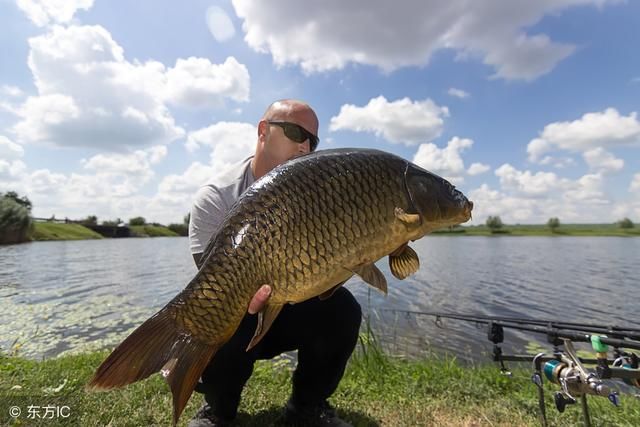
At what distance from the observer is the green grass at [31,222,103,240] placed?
4269 centimetres

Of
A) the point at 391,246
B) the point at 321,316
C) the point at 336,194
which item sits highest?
the point at 336,194

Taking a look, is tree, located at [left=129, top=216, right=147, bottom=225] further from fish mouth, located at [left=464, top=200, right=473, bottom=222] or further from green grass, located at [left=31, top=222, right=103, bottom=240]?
fish mouth, located at [left=464, top=200, right=473, bottom=222]

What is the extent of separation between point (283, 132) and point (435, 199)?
3.87ft

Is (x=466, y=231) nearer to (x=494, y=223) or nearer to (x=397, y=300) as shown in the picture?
(x=494, y=223)

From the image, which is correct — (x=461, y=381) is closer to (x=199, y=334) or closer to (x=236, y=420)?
(x=236, y=420)

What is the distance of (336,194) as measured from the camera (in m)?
1.60

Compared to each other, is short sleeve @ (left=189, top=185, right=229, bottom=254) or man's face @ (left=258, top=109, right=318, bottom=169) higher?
man's face @ (left=258, top=109, right=318, bottom=169)

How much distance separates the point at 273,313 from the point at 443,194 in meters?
0.91

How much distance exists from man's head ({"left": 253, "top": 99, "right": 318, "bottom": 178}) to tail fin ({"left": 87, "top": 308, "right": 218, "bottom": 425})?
1248 mm

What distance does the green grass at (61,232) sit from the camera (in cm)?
4269

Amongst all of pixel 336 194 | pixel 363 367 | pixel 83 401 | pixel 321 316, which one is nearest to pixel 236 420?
pixel 321 316

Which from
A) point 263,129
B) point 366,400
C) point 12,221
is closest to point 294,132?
point 263,129

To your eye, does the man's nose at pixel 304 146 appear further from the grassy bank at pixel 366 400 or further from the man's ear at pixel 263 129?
the grassy bank at pixel 366 400

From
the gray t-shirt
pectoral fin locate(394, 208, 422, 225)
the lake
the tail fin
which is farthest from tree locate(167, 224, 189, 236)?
pectoral fin locate(394, 208, 422, 225)
